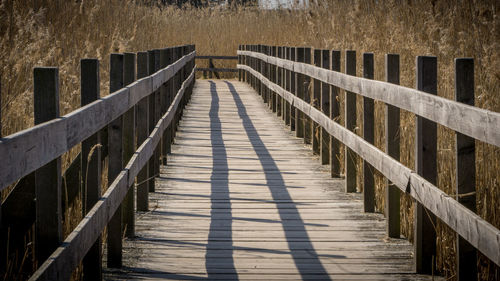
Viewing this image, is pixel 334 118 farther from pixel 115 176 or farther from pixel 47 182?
pixel 47 182

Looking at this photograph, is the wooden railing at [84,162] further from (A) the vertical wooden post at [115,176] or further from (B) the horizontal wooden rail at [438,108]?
(B) the horizontal wooden rail at [438,108]

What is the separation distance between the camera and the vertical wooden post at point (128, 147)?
4742mm

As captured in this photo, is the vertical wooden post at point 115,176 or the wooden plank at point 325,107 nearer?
the vertical wooden post at point 115,176

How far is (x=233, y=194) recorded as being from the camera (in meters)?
6.34

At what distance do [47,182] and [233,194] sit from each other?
3.63 meters

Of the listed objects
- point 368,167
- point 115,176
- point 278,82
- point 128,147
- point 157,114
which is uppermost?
point 278,82

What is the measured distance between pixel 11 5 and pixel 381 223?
5.19 meters

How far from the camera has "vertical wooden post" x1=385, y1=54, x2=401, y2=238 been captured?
4.81 meters

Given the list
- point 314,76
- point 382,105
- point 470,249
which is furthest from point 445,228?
point 314,76

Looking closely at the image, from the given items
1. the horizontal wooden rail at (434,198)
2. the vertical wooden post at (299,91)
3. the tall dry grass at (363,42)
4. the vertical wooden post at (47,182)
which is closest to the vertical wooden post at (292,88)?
the vertical wooden post at (299,91)

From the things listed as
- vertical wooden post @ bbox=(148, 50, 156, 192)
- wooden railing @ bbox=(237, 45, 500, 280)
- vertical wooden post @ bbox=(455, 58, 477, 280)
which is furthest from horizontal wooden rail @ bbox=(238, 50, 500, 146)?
vertical wooden post @ bbox=(148, 50, 156, 192)

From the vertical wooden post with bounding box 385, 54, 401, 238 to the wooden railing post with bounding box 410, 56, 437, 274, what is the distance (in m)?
0.66

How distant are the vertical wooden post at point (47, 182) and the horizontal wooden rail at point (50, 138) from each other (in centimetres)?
7

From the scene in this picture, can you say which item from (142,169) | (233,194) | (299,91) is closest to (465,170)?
(142,169)
